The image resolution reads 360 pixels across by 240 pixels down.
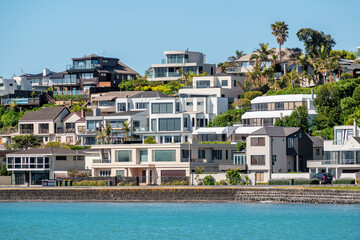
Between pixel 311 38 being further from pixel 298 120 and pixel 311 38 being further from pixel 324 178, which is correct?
pixel 324 178

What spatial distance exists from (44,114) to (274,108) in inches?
1493

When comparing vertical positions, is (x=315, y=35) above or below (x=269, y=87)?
above

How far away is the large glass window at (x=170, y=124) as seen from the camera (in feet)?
371

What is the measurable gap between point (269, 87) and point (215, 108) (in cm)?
1455

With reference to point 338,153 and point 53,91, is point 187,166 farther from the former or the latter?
point 53,91

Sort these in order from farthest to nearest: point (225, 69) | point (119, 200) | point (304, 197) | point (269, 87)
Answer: point (225, 69) < point (269, 87) < point (119, 200) < point (304, 197)

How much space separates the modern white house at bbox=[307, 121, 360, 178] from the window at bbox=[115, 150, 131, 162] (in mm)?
20847

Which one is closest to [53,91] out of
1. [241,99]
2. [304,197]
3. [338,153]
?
[241,99]

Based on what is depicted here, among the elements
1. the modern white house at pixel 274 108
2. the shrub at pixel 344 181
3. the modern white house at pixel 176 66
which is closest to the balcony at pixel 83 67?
the modern white house at pixel 176 66

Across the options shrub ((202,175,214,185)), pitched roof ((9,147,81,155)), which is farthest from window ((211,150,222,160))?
pitched roof ((9,147,81,155))

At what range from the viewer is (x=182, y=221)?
71438 mm

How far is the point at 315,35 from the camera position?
137000mm

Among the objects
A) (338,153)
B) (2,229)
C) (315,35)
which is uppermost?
(315,35)

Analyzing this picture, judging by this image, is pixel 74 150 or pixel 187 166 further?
pixel 74 150
